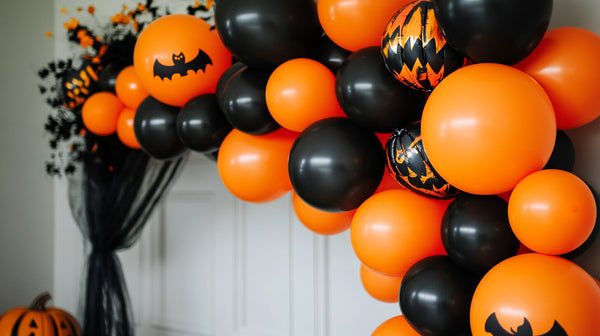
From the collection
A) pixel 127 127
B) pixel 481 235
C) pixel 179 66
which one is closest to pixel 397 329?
pixel 481 235

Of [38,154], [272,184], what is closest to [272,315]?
[272,184]

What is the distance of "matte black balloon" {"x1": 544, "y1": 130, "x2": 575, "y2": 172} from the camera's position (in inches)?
36.4

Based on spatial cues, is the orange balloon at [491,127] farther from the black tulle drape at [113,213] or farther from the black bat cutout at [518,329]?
the black tulle drape at [113,213]

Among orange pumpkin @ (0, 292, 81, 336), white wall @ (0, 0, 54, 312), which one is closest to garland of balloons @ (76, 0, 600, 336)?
orange pumpkin @ (0, 292, 81, 336)

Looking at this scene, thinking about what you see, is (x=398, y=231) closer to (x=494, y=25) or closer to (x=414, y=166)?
(x=414, y=166)

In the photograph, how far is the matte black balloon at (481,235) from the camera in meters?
0.84

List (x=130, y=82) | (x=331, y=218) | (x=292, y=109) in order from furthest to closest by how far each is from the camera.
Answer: (x=130, y=82)
(x=331, y=218)
(x=292, y=109)

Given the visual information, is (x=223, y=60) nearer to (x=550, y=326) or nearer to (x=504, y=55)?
(x=504, y=55)

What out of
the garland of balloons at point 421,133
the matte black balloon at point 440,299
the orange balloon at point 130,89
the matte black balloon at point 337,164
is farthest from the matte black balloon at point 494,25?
the orange balloon at point 130,89

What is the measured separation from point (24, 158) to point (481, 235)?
97.5 inches

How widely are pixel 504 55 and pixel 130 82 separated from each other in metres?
1.26

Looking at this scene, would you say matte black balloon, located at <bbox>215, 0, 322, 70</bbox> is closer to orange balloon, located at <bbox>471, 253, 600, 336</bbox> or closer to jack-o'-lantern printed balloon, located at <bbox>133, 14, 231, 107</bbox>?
jack-o'-lantern printed balloon, located at <bbox>133, 14, 231, 107</bbox>

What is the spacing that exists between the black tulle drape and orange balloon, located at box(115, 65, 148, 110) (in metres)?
0.31

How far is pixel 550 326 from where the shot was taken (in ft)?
2.39
